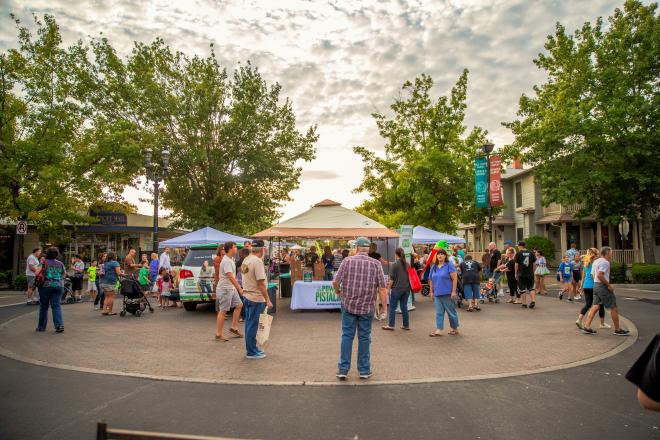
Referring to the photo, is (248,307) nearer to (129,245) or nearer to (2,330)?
(2,330)

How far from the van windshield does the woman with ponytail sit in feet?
18.7

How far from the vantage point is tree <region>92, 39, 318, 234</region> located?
27750mm

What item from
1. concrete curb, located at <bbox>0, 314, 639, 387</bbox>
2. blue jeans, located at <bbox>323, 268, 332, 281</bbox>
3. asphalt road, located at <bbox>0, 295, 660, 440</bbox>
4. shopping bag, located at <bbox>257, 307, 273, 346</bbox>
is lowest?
asphalt road, located at <bbox>0, 295, 660, 440</bbox>

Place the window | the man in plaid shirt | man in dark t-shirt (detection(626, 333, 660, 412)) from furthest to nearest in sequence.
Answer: the window, the man in plaid shirt, man in dark t-shirt (detection(626, 333, 660, 412))

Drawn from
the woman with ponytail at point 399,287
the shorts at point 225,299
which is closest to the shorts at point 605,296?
the woman with ponytail at point 399,287

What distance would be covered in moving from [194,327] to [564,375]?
772cm

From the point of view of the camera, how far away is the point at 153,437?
2.13m

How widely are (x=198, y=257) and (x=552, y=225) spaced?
28904 mm

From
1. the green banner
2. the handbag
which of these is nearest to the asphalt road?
the handbag

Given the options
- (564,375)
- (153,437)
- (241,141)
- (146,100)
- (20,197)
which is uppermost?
(146,100)

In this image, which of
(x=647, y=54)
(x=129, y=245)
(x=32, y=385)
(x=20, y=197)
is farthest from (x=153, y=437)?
(x=129, y=245)

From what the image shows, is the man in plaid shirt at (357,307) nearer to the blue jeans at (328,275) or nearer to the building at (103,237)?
the blue jeans at (328,275)

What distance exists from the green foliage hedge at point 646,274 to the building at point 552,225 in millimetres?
5463

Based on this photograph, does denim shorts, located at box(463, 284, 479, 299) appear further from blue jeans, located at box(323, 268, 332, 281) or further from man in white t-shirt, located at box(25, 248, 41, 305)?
man in white t-shirt, located at box(25, 248, 41, 305)
